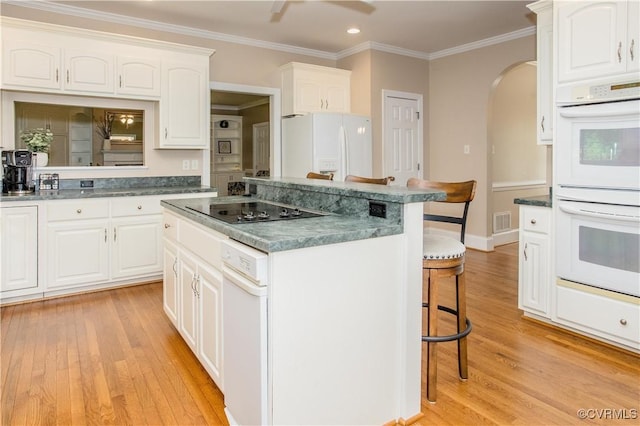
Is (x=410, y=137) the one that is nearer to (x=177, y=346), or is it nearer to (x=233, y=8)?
(x=233, y=8)

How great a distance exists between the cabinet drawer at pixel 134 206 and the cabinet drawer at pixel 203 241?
1.63 meters

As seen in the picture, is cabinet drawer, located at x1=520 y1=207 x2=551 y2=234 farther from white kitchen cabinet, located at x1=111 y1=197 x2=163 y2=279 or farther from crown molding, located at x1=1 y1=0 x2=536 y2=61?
white kitchen cabinet, located at x1=111 y1=197 x2=163 y2=279

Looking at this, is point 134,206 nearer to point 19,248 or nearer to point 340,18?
point 19,248

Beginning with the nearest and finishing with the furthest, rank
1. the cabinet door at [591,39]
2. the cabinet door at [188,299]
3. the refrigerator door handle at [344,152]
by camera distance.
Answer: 1. the cabinet door at [188,299]
2. the cabinet door at [591,39]
3. the refrigerator door handle at [344,152]

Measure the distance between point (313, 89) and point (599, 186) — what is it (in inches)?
136

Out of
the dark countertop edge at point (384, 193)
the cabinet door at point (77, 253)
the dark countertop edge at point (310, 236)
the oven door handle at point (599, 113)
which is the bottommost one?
the cabinet door at point (77, 253)

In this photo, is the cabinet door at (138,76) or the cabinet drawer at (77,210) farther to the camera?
the cabinet door at (138,76)

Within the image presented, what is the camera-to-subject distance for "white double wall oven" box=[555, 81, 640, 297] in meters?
2.49

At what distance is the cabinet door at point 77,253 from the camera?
3.64 metres

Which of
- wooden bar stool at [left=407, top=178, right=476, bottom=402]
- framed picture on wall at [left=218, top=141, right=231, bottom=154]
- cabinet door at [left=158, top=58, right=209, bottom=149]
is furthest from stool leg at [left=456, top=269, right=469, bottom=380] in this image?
framed picture on wall at [left=218, top=141, right=231, bottom=154]

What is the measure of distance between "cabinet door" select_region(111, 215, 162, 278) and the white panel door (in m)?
3.02

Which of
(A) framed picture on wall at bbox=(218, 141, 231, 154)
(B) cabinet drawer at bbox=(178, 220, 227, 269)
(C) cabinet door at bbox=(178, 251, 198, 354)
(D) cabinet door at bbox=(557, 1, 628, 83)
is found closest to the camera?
(B) cabinet drawer at bbox=(178, 220, 227, 269)

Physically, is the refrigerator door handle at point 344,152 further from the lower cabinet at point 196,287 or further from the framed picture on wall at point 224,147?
the framed picture on wall at point 224,147

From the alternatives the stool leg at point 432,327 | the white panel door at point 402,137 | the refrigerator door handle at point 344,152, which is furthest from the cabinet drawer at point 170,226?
the white panel door at point 402,137
